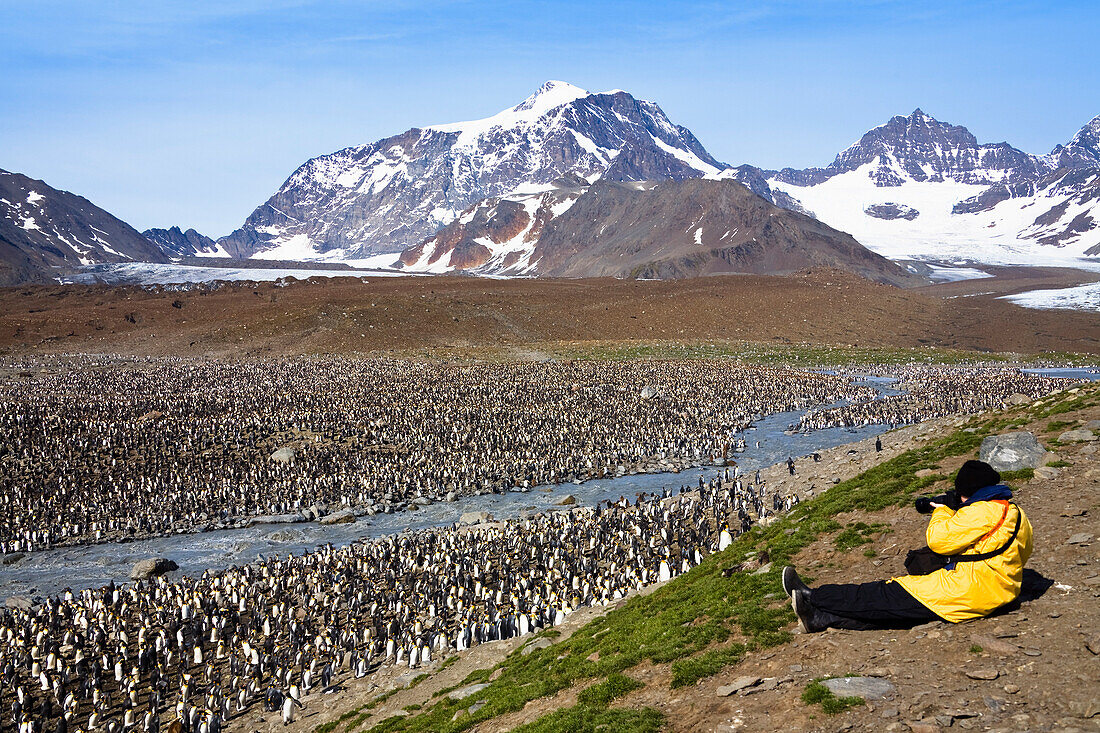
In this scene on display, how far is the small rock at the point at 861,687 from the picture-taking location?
286 inches

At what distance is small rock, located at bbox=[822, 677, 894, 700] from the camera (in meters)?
7.26

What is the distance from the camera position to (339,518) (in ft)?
88.7

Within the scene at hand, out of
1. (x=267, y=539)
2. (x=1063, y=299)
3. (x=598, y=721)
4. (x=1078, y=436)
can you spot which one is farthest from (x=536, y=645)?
(x=1063, y=299)

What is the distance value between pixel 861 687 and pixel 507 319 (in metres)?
85.8

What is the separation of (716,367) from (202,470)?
42700 millimetres

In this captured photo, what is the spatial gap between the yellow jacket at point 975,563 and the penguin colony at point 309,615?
904 cm

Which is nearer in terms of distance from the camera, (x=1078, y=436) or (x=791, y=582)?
(x=791, y=582)

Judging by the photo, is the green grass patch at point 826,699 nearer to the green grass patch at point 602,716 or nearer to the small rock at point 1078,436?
the green grass patch at point 602,716

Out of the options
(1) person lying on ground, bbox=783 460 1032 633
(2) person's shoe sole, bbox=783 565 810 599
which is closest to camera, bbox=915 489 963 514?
(1) person lying on ground, bbox=783 460 1032 633

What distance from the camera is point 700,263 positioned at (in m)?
166

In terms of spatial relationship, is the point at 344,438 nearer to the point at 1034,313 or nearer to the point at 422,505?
the point at 422,505

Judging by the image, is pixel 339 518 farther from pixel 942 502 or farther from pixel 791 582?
pixel 942 502

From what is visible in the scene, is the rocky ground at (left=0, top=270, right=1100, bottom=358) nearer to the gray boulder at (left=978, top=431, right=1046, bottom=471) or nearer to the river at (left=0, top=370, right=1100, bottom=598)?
the river at (left=0, top=370, right=1100, bottom=598)

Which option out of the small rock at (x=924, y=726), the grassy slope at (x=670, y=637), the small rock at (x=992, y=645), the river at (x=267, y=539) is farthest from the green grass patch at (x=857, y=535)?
the river at (x=267, y=539)
